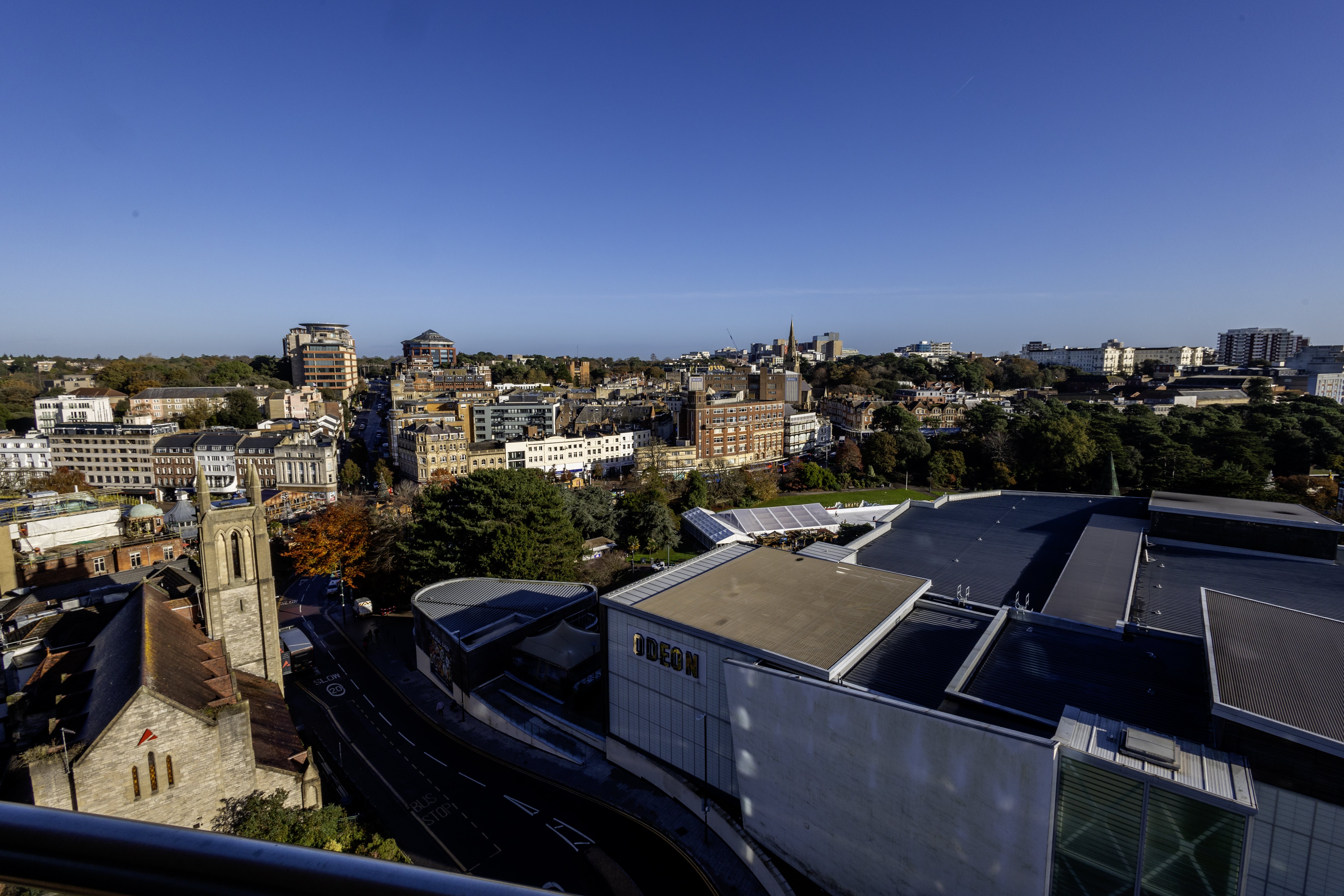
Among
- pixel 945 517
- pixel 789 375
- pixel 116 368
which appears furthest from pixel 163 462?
pixel 789 375

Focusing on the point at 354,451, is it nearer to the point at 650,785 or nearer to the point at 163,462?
the point at 163,462

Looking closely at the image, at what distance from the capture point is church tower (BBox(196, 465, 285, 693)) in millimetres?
14375

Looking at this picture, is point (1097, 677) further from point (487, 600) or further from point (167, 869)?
point (487, 600)

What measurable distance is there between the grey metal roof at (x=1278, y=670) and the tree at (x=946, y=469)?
1251 inches

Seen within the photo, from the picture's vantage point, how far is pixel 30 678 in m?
13.6

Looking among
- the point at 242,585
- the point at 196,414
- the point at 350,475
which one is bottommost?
the point at 350,475

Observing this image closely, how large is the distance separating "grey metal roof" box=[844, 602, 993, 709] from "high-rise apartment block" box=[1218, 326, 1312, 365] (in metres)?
116

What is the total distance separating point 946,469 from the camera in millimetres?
43000

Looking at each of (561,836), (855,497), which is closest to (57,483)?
(561,836)

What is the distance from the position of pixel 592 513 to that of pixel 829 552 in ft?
42.1

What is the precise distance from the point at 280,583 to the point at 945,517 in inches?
1088

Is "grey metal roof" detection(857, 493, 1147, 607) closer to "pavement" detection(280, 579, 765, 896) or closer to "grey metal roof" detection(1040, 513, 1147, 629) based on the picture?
"grey metal roof" detection(1040, 513, 1147, 629)

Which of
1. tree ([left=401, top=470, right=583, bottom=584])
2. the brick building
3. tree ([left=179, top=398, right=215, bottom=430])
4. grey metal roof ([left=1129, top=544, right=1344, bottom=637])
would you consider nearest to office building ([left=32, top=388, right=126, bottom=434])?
tree ([left=179, top=398, right=215, bottom=430])

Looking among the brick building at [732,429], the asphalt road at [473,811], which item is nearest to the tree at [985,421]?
the brick building at [732,429]
